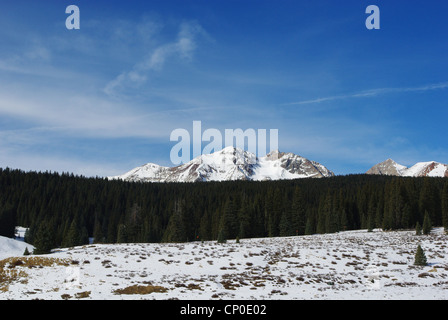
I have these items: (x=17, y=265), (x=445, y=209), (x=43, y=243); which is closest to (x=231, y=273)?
(x=17, y=265)

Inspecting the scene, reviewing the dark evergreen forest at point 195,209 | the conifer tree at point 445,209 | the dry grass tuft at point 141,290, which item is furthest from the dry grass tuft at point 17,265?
the conifer tree at point 445,209

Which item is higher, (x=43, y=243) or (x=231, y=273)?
(x=43, y=243)

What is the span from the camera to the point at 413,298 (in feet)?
78.0

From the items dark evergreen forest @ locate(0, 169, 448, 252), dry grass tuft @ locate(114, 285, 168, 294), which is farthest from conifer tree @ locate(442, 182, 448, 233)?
dry grass tuft @ locate(114, 285, 168, 294)

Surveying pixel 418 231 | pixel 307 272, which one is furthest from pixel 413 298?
pixel 418 231

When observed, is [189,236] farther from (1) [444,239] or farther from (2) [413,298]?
(2) [413,298]

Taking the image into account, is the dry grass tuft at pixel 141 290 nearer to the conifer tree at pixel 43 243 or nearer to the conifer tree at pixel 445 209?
the conifer tree at pixel 43 243

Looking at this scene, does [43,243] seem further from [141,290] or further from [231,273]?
[231,273]

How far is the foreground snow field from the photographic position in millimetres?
25672

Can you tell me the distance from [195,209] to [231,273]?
84264 mm

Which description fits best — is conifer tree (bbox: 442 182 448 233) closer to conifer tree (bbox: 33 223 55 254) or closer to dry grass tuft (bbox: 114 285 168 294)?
dry grass tuft (bbox: 114 285 168 294)

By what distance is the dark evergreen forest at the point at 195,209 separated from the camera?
8094 cm

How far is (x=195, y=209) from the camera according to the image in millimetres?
117688

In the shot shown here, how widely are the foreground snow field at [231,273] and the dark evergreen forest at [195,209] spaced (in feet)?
34.8
